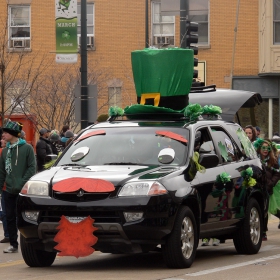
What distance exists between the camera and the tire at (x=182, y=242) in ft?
35.3

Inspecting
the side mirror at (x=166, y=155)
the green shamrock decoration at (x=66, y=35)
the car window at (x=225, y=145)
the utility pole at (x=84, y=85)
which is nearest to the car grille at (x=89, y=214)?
the side mirror at (x=166, y=155)

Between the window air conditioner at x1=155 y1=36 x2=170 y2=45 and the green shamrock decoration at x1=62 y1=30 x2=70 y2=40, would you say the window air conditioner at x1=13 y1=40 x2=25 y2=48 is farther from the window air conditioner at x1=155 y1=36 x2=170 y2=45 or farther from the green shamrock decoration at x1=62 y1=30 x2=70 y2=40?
the green shamrock decoration at x1=62 y1=30 x2=70 y2=40

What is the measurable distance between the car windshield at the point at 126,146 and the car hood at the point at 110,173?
0.85 feet

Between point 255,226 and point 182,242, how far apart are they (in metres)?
2.41

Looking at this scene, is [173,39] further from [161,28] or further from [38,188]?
[38,188]

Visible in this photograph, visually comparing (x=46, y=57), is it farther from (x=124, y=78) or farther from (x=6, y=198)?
(x=6, y=198)

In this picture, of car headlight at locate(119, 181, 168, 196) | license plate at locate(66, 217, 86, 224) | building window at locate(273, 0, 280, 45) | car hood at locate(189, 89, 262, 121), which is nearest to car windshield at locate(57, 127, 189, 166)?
car headlight at locate(119, 181, 168, 196)

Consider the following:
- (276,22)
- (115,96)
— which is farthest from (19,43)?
(276,22)

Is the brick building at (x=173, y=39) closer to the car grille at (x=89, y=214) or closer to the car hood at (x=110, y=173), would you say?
the car hood at (x=110, y=173)

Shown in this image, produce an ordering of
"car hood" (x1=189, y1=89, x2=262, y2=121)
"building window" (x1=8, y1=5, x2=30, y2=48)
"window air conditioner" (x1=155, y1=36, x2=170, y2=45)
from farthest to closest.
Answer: "building window" (x1=8, y1=5, x2=30, y2=48), "window air conditioner" (x1=155, y1=36, x2=170, y2=45), "car hood" (x1=189, y1=89, x2=262, y2=121)

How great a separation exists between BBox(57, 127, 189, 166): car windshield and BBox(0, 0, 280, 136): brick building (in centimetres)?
2372

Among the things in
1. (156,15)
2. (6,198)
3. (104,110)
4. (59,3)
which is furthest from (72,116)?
(6,198)

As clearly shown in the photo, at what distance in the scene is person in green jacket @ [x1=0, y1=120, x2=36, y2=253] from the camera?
13.5 meters

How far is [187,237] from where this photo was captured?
1112cm
